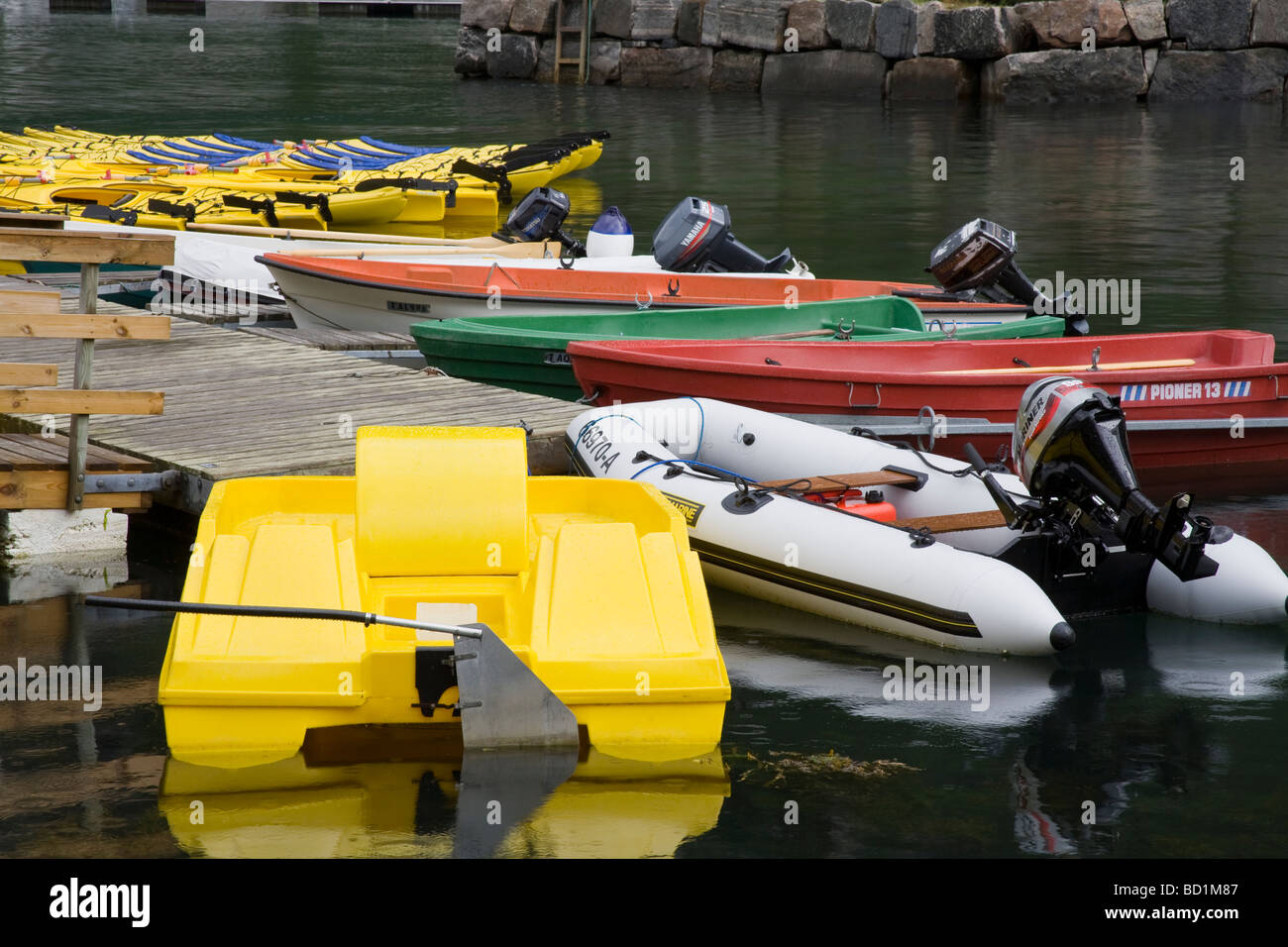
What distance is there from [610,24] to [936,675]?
106 feet

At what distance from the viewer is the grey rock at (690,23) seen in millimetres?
35125

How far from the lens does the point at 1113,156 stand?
24.6 m

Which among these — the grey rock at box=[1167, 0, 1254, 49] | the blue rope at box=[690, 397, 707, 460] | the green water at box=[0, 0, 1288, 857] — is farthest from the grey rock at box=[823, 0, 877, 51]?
the blue rope at box=[690, 397, 707, 460]

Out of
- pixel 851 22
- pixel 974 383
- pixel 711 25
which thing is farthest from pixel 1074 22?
pixel 974 383

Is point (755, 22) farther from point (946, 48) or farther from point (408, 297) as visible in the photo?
point (408, 297)

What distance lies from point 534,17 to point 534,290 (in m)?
28.0

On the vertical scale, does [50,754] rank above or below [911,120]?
below

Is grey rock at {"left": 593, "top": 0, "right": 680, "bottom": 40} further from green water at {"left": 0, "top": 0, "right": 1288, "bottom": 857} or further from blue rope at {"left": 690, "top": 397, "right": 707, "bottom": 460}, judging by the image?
blue rope at {"left": 690, "top": 397, "right": 707, "bottom": 460}

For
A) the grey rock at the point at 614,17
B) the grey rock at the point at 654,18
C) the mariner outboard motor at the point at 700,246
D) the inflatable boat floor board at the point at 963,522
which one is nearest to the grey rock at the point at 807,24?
the grey rock at the point at 654,18

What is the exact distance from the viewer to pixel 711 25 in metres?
34.9
